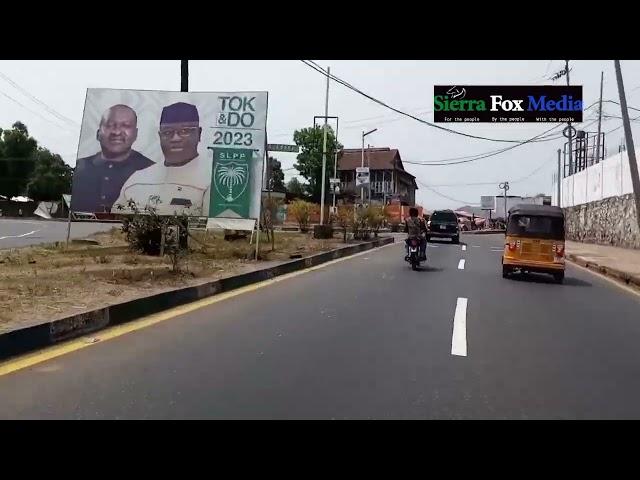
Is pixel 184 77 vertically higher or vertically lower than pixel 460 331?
higher

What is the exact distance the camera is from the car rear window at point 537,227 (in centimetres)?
1574

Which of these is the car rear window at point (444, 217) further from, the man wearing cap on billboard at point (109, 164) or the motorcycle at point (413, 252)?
the man wearing cap on billboard at point (109, 164)

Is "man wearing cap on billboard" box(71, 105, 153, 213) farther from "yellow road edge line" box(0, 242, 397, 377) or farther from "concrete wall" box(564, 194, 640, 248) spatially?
"concrete wall" box(564, 194, 640, 248)

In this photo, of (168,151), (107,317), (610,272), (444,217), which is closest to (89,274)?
(107,317)

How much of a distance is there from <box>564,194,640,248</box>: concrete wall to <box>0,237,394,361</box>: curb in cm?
2204

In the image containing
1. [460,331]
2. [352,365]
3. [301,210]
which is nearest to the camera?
[352,365]

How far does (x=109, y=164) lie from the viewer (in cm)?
1770

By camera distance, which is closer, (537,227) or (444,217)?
(537,227)

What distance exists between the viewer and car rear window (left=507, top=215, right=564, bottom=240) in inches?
620

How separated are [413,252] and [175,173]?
22.0 feet

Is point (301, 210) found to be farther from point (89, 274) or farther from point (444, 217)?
point (89, 274)

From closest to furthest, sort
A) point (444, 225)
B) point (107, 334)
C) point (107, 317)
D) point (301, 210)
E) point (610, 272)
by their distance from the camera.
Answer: point (107, 334) < point (107, 317) < point (610, 272) < point (301, 210) < point (444, 225)
